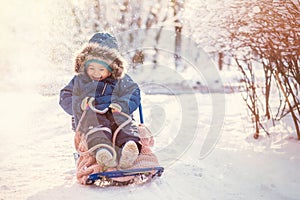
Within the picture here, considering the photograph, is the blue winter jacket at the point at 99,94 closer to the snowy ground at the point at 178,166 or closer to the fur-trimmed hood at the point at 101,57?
the fur-trimmed hood at the point at 101,57

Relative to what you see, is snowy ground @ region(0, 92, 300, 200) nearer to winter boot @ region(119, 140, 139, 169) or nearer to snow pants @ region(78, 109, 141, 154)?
winter boot @ region(119, 140, 139, 169)

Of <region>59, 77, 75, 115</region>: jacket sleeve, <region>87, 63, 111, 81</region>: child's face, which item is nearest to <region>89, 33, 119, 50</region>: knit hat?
<region>87, 63, 111, 81</region>: child's face

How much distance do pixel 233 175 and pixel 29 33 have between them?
1426cm

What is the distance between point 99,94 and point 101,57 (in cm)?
38

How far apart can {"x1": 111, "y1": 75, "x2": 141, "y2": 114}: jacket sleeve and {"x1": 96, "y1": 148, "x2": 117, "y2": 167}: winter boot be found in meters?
0.50

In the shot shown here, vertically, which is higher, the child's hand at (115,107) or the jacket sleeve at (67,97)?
the jacket sleeve at (67,97)

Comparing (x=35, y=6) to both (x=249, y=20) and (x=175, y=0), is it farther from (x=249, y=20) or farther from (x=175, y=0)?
(x=249, y=20)

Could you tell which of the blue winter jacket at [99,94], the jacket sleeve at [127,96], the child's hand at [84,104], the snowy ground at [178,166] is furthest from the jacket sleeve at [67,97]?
the snowy ground at [178,166]

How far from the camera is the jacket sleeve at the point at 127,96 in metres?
3.71

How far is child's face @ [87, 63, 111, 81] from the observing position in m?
3.84

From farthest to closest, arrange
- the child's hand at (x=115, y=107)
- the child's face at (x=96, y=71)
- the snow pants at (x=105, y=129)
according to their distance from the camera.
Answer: the child's face at (x=96, y=71)
the child's hand at (x=115, y=107)
the snow pants at (x=105, y=129)

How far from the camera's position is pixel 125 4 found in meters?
10.6

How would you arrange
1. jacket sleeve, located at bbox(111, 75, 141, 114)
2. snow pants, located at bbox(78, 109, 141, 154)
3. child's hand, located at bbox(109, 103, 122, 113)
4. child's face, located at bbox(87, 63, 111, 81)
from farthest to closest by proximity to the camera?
child's face, located at bbox(87, 63, 111, 81) → jacket sleeve, located at bbox(111, 75, 141, 114) → child's hand, located at bbox(109, 103, 122, 113) → snow pants, located at bbox(78, 109, 141, 154)

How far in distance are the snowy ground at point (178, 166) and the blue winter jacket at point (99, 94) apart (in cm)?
72
